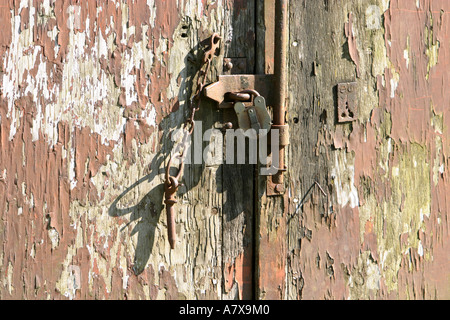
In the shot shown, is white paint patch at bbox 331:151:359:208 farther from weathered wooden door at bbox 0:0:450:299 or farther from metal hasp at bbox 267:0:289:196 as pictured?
metal hasp at bbox 267:0:289:196

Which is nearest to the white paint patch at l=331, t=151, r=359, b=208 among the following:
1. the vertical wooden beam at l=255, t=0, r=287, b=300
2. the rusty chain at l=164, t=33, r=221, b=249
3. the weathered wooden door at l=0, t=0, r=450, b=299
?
the weathered wooden door at l=0, t=0, r=450, b=299

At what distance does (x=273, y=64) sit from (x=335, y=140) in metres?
0.28

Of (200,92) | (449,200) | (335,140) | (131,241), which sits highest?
(200,92)

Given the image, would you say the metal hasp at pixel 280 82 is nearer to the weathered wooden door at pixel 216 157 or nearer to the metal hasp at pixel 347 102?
the weathered wooden door at pixel 216 157

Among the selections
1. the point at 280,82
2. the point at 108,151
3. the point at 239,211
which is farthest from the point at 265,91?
the point at 108,151

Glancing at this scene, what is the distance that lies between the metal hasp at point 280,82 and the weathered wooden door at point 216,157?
0.03m

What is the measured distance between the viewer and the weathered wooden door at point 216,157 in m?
1.24

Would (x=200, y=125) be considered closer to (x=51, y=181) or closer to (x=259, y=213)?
(x=259, y=213)

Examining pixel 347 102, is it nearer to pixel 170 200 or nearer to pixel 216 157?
pixel 216 157

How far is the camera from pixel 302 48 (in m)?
1.36

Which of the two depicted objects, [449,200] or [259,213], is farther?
[449,200]

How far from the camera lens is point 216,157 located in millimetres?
1343

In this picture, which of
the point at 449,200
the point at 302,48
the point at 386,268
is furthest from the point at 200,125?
the point at 449,200

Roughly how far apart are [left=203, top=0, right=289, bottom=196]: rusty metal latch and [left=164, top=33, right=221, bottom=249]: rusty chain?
0.03 metres
